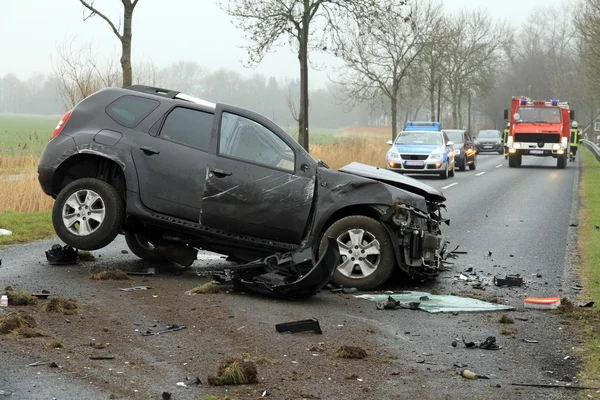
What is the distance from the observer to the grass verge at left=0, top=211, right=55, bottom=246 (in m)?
12.2

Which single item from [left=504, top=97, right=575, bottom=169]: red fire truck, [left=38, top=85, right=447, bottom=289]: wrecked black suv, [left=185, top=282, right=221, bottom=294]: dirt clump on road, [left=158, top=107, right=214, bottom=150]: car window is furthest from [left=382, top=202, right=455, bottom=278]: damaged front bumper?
[left=504, top=97, right=575, bottom=169]: red fire truck

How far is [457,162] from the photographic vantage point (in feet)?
121

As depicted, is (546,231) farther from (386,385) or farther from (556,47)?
(556,47)

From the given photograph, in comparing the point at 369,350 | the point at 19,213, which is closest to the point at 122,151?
the point at 369,350

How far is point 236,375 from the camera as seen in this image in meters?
5.37

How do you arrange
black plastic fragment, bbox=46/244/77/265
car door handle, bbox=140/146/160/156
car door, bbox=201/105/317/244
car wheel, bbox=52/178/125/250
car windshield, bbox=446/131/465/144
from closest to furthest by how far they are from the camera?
car door, bbox=201/105/317/244, car door handle, bbox=140/146/160/156, car wheel, bbox=52/178/125/250, black plastic fragment, bbox=46/244/77/265, car windshield, bbox=446/131/465/144

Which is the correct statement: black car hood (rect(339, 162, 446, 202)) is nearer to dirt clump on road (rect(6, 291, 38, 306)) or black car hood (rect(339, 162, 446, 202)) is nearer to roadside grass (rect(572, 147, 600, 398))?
roadside grass (rect(572, 147, 600, 398))

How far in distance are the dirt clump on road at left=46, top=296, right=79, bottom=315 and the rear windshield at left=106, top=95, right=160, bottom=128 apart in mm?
2564

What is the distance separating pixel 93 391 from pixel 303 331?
7.23ft

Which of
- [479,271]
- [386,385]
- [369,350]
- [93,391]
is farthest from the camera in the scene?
[479,271]

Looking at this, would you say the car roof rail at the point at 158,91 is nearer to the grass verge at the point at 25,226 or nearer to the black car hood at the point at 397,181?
the black car hood at the point at 397,181

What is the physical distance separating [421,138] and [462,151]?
5.54 metres

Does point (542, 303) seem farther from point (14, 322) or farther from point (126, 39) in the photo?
point (126, 39)

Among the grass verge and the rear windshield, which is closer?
the rear windshield
